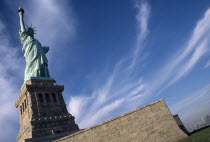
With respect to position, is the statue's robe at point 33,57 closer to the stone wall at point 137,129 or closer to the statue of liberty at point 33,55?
the statue of liberty at point 33,55

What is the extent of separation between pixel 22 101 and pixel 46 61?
364 inches

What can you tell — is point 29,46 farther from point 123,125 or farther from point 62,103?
point 123,125

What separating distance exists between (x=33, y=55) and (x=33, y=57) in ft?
1.66

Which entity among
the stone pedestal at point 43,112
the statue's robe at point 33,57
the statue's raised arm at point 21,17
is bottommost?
the stone pedestal at point 43,112

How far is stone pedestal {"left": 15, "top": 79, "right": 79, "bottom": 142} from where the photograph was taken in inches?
1025

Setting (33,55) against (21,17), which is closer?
(33,55)

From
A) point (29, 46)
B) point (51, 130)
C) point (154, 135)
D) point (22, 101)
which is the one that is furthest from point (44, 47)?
point (154, 135)

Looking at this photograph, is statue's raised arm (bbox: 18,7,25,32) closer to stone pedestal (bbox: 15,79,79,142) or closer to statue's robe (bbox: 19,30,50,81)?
statue's robe (bbox: 19,30,50,81)

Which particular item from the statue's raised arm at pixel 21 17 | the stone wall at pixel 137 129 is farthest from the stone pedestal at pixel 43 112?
the statue's raised arm at pixel 21 17

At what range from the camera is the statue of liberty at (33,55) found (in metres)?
35.5

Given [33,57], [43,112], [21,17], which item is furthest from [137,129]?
[21,17]

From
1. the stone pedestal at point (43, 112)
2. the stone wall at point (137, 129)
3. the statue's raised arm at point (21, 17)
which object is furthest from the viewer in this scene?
the statue's raised arm at point (21, 17)

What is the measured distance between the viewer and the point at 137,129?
1523 centimetres

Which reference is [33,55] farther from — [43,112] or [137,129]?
[137,129]
